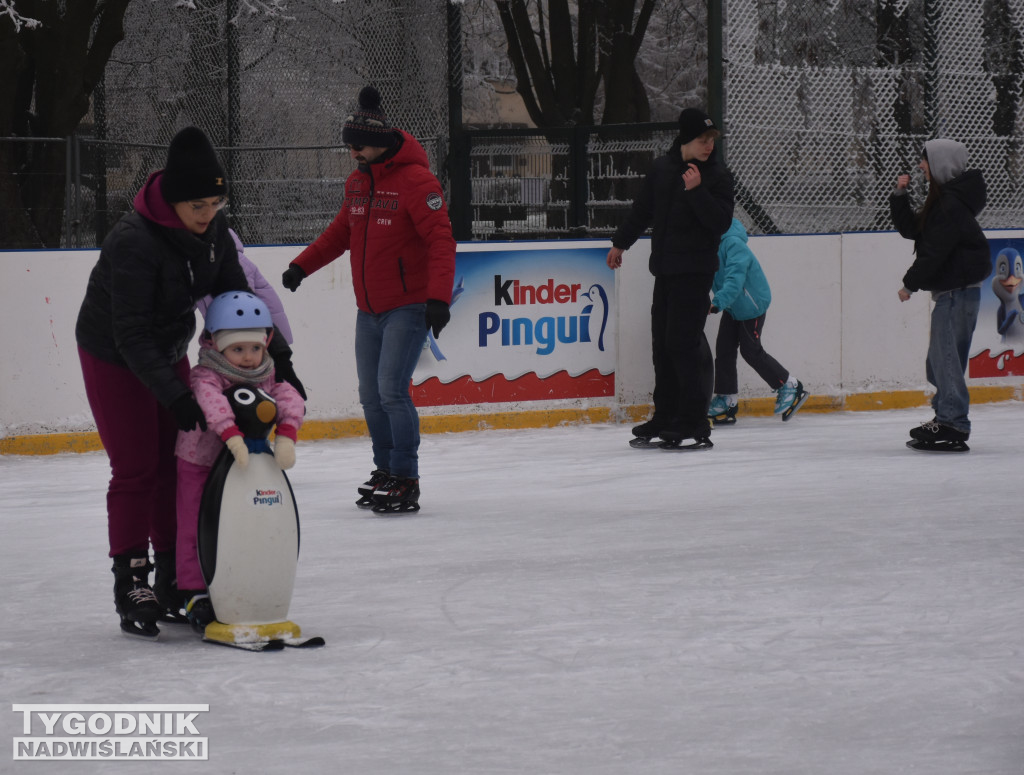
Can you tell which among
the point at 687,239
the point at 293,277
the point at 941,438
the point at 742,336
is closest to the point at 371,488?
the point at 293,277

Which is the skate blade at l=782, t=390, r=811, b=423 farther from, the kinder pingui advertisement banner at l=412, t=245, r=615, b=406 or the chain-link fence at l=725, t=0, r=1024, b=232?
the chain-link fence at l=725, t=0, r=1024, b=232

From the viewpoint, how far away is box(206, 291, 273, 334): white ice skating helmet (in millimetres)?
4457

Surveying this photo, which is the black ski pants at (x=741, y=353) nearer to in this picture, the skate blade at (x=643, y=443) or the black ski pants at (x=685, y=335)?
the black ski pants at (x=685, y=335)

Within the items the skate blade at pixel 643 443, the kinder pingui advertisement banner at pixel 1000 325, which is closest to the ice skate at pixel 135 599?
the skate blade at pixel 643 443

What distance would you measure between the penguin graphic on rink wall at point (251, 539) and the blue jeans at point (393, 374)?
219cm

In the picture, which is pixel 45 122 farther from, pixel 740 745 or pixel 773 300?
pixel 740 745

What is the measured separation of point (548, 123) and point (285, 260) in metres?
9.85

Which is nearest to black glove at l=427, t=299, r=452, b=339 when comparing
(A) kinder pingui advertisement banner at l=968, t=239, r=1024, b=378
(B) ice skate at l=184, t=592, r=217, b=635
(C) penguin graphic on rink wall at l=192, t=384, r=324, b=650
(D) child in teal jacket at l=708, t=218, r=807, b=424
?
(C) penguin graphic on rink wall at l=192, t=384, r=324, b=650

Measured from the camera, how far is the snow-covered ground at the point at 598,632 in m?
3.54

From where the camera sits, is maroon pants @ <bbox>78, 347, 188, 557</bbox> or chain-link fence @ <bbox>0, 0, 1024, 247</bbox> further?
chain-link fence @ <bbox>0, 0, 1024, 247</bbox>

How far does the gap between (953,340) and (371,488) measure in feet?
11.5

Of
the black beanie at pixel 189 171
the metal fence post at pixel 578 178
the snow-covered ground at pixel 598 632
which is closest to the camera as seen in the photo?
the snow-covered ground at pixel 598 632

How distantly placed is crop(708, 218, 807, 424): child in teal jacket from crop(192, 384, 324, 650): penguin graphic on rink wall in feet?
19.0

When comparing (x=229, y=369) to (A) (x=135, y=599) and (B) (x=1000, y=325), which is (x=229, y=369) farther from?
(B) (x=1000, y=325)
